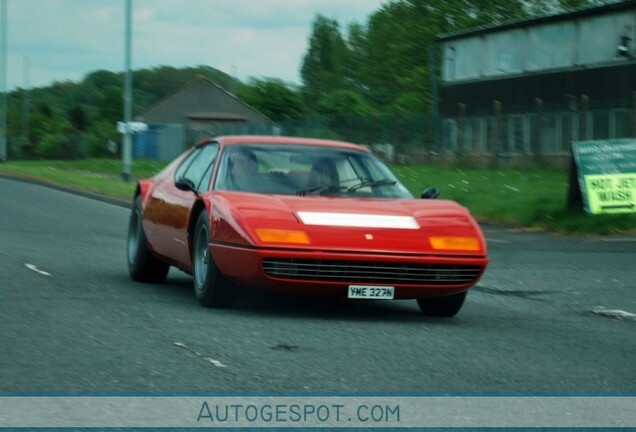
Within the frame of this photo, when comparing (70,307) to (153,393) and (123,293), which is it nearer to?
(123,293)

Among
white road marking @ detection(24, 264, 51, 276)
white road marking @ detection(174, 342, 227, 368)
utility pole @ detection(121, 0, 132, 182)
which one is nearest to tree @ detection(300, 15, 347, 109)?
utility pole @ detection(121, 0, 132, 182)

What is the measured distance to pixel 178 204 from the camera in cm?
1133

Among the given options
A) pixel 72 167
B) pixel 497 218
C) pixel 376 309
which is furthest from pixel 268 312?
pixel 72 167

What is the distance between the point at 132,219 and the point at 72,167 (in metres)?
51.1

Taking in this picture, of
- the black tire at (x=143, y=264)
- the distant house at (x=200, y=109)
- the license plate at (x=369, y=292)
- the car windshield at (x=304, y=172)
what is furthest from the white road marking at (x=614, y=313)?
the distant house at (x=200, y=109)

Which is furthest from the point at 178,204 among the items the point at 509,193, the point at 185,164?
the point at 509,193

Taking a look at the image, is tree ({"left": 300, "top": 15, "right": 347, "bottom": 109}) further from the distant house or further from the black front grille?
the black front grille

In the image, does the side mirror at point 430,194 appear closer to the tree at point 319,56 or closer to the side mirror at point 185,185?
the side mirror at point 185,185

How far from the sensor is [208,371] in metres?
7.27

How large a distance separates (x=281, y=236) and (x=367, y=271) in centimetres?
63

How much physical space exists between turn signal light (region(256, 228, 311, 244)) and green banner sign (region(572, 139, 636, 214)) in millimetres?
12750

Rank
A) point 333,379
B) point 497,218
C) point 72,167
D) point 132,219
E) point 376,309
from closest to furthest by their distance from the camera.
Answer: point 333,379
point 376,309
point 132,219
point 497,218
point 72,167

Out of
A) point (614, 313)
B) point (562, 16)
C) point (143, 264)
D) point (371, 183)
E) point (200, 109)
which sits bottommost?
point (614, 313)

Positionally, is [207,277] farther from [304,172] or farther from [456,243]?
[456,243]
